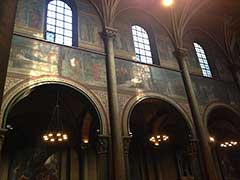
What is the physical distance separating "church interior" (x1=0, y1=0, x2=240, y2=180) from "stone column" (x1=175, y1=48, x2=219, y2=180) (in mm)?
51

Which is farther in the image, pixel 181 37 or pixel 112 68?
pixel 181 37

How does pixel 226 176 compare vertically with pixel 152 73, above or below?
below

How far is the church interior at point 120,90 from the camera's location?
29.5ft

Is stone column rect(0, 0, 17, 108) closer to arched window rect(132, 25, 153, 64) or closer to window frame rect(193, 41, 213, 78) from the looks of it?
arched window rect(132, 25, 153, 64)

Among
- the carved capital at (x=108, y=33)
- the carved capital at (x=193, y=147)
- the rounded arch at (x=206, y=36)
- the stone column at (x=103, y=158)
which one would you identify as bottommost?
the stone column at (x=103, y=158)

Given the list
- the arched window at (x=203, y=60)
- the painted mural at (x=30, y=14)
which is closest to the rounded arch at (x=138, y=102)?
the arched window at (x=203, y=60)

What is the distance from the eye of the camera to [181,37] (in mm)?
14102

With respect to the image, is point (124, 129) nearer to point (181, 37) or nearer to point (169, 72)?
point (169, 72)

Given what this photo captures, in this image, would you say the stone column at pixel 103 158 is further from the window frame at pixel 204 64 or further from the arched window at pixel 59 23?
the window frame at pixel 204 64

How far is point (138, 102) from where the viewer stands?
1026cm

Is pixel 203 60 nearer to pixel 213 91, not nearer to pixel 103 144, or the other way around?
pixel 213 91

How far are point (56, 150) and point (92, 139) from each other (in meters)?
1.99

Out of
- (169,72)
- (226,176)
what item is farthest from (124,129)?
(226,176)

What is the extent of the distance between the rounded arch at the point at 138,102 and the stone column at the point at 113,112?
0.42 m
